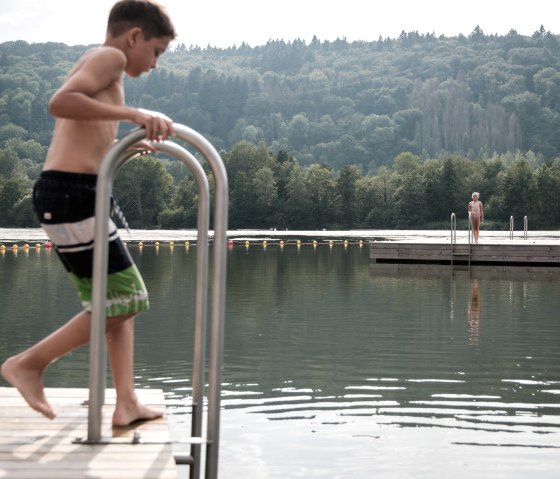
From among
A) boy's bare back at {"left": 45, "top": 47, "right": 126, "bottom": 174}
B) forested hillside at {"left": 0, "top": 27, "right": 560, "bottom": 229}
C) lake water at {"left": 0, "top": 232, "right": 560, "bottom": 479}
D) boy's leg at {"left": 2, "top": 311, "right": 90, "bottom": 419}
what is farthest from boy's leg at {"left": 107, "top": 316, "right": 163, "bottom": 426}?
forested hillside at {"left": 0, "top": 27, "right": 560, "bottom": 229}

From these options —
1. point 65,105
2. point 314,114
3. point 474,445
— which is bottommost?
point 474,445

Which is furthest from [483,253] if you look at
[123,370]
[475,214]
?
[123,370]

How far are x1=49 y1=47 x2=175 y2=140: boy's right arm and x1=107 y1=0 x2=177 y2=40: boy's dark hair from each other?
0.42 feet

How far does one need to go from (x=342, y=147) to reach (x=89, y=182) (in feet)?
548

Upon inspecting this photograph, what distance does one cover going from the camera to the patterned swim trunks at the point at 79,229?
3930mm

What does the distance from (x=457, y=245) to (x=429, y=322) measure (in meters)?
14.1

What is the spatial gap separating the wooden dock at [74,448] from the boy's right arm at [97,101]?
105cm

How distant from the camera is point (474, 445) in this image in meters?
7.20

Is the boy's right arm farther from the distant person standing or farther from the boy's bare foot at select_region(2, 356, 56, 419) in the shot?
the distant person standing

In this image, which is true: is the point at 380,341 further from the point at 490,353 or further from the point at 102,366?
the point at 102,366

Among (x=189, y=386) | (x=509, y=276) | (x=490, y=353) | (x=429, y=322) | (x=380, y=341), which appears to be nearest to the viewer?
(x=189, y=386)

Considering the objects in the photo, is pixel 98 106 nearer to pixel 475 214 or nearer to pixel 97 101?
pixel 97 101

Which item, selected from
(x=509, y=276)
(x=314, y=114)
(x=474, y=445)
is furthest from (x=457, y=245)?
(x=314, y=114)

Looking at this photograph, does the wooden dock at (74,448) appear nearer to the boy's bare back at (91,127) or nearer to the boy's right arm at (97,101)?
the boy's bare back at (91,127)
